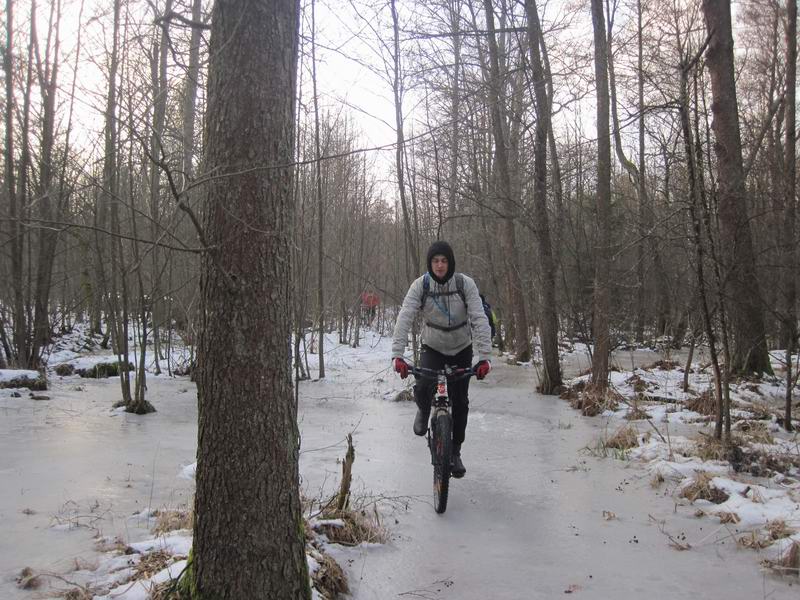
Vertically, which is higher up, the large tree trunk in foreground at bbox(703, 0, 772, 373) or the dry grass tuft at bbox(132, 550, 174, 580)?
the large tree trunk in foreground at bbox(703, 0, 772, 373)

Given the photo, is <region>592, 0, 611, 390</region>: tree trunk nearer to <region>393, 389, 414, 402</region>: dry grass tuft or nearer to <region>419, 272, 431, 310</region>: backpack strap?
<region>393, 389, 414, 402</region>: dry grass tuft

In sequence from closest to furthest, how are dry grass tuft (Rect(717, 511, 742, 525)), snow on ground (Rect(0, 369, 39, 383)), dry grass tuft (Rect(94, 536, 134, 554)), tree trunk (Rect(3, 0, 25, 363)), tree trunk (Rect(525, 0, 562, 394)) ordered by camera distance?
dry grass tuft (Rect(94, 536, 134, 554)) < dry grass tuft (Rect(717, 511, 742, 525)) < tree trunk (Rect(525, 0, 562, 394)) < snow on ground (Rect(0, 369, 39, 383)) < tree trunk (Rect(3, 0, 25, 363))

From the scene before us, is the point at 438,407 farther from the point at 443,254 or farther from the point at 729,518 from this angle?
the point at 729,518

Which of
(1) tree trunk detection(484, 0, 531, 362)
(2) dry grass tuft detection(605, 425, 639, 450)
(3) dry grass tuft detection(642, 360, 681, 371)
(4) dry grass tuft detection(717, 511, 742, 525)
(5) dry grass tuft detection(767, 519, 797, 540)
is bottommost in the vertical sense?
(4) dry grass tuft detection(717, 511, 742, 525)

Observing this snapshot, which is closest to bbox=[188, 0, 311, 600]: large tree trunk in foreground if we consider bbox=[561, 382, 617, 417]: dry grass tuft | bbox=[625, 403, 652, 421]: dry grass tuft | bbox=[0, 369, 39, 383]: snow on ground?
bbox=[625, 403, 652, 421]: dry grass tuft

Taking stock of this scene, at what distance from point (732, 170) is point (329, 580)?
7271mm

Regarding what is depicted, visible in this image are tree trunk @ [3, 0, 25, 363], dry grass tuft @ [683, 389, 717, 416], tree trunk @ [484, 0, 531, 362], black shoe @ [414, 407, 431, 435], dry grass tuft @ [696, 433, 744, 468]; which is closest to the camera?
black shoe @ [414, 407, 431, 435]

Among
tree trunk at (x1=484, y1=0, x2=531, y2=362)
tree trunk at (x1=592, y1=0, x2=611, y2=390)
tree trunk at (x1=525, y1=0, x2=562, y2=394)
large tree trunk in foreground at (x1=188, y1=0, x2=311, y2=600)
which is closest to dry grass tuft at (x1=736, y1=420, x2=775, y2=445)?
tree trunk at (x1=592, y1=0, x2=611, y2=390)

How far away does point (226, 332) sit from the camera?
2406 mm

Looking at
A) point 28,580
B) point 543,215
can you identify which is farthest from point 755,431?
point 28,580

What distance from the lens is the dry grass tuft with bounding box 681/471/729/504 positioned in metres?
4.31

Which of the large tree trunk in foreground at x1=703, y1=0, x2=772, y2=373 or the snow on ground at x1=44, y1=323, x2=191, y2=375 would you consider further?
the snow on ground at x1=44, y1=323, x2=191, y2=375

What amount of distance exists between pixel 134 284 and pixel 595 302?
8004mm

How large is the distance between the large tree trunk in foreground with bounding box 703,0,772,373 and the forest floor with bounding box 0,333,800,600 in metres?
0.58
